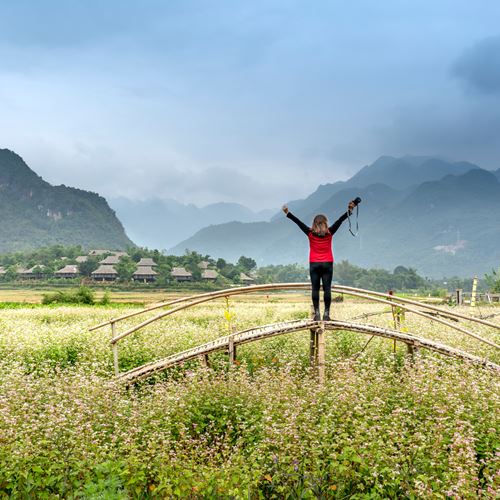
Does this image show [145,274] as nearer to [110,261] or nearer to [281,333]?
[110,261]

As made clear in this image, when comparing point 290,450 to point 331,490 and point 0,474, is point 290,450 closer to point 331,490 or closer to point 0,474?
point 331,490

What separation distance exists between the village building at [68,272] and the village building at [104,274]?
17.5 ft

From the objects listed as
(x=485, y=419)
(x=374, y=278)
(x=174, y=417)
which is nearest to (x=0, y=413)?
(x=174, y=417)

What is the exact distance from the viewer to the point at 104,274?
4181 inches

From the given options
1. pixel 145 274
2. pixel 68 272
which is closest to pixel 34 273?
pixel 68 272

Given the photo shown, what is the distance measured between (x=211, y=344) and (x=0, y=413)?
582cm

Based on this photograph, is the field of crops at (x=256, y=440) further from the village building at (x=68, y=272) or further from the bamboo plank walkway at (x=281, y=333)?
the village building at (x=68, y=272)

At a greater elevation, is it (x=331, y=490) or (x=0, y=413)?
(x=0, y=413)

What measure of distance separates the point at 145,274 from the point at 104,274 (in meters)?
9.06

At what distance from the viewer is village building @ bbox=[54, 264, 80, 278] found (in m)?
109

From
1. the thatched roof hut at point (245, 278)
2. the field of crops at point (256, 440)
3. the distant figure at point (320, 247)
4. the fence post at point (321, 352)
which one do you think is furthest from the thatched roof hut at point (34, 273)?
the distant figure at point (320, 247)

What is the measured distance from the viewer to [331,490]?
20.5 ft

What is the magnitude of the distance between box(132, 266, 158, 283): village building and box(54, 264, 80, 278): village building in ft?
46.6

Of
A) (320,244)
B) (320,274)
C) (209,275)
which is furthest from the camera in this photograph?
(209,275)
